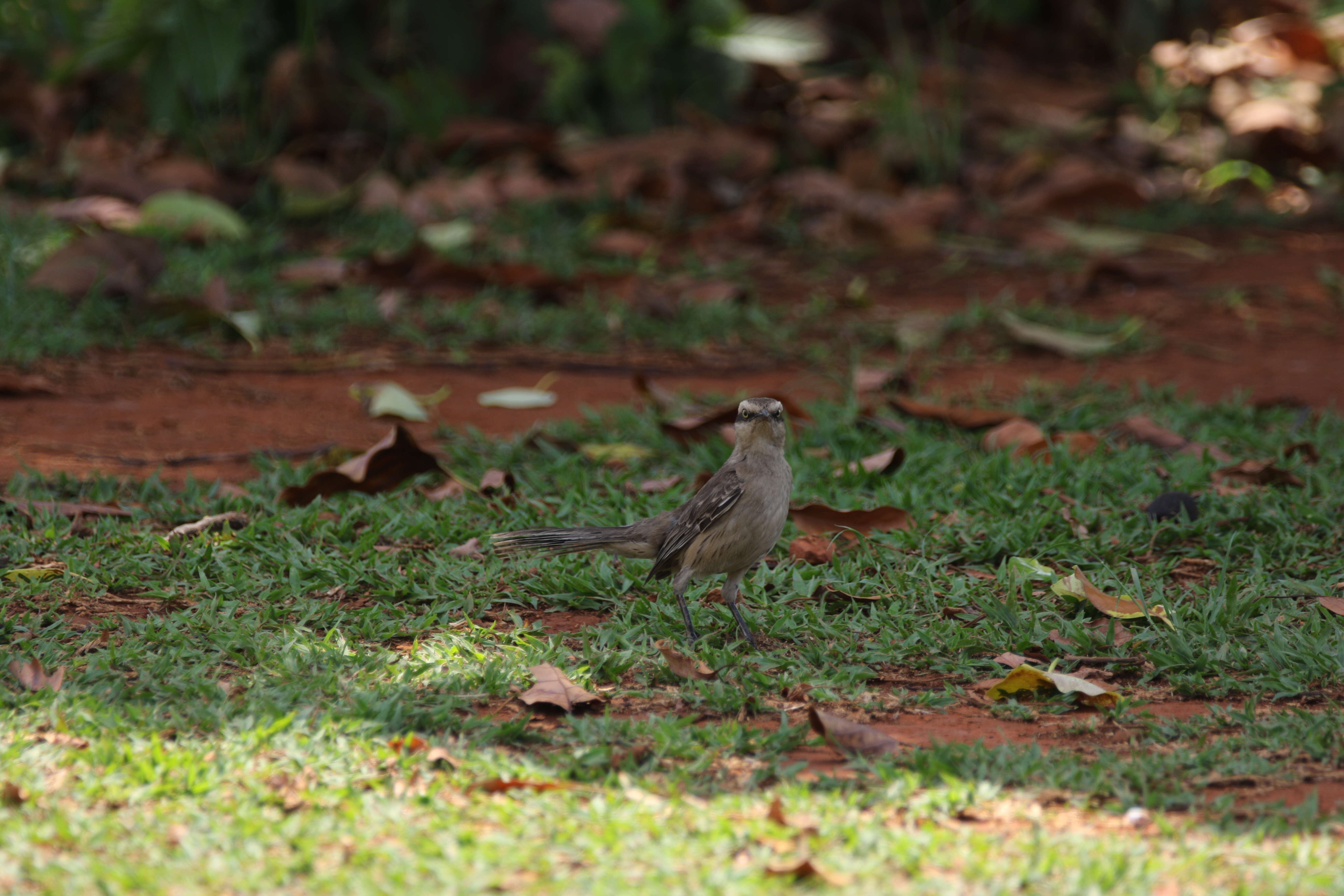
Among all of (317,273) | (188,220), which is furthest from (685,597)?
(188,220)

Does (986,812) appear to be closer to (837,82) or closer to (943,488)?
(943,488)

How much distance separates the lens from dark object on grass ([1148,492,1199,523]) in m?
4.84

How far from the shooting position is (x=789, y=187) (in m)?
9.87

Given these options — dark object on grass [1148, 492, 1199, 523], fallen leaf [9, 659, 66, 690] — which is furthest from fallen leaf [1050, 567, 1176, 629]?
fallen leaf [9, 659, 66, 690]

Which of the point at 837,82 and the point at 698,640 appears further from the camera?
the point at 837,82

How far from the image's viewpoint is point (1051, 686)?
12.2 ft

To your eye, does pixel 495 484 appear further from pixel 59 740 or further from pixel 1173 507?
pixel 1173 507

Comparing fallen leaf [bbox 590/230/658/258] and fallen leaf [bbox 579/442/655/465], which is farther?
fallen leaf [bbox 590/230/658/258]

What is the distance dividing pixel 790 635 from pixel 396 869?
168 cm

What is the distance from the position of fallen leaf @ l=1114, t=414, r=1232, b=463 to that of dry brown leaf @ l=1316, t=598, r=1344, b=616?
4.66ft

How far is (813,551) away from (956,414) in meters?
1.40

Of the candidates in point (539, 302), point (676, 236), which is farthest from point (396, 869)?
point (676, 236)

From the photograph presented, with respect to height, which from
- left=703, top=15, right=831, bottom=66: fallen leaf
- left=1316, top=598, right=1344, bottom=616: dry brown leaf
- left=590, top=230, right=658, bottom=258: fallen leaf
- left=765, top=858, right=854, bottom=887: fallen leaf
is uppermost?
left=703, top=15, right=831, bottom=66: fallen leaf

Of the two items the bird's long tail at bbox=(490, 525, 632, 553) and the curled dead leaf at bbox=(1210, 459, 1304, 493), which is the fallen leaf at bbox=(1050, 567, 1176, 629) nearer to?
the curled dead leaf at bbox=(1210, 459, 1304, 493)
